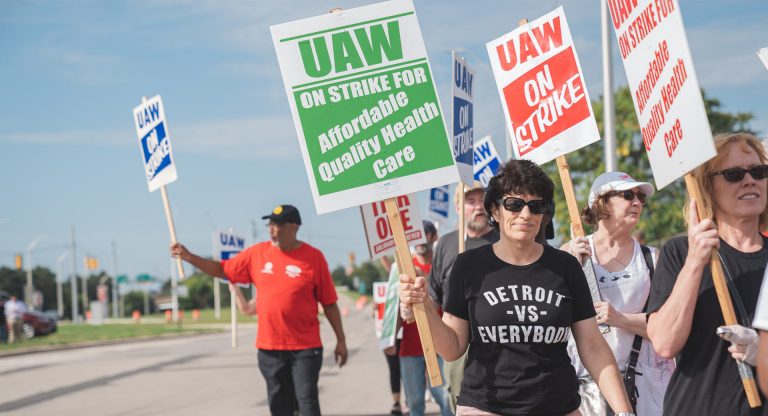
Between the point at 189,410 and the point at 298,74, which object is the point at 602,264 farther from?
the point at 189,410

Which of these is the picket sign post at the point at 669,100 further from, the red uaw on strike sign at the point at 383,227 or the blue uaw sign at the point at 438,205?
the blue uaw sign at the point at 438,205

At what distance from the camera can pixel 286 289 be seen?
7566 millimetres

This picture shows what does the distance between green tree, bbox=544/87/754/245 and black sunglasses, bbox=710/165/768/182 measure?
29220 millimetres

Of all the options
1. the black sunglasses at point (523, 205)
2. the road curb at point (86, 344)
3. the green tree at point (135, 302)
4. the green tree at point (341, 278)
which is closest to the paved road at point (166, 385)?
the road curb at point (86, 344)

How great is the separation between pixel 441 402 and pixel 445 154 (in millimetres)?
3879

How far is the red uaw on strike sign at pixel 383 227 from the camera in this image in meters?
8.70

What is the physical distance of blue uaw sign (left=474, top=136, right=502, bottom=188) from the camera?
1142 cm

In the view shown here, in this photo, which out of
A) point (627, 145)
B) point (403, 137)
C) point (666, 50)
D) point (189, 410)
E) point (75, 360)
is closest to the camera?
point (666, 50)

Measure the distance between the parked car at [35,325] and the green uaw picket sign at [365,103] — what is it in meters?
37.9

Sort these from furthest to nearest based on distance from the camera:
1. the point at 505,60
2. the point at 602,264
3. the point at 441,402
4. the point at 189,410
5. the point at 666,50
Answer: the point at 189,410
the point at 441,402
the point at 505,60
the point at 602,264
the point at 666,50

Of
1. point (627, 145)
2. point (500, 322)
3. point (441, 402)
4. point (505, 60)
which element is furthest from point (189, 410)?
point (627, 145)

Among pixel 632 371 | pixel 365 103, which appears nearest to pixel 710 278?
pixel 632 371

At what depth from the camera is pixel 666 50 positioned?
3.65 meters

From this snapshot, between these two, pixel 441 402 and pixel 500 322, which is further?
pixel 441 402
